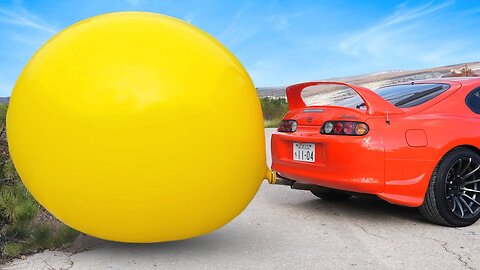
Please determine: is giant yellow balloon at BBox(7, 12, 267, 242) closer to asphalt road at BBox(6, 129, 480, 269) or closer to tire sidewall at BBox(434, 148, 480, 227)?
asphalt road at BBox(6, 129, 480, 269)

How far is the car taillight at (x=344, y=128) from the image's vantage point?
14.8ft

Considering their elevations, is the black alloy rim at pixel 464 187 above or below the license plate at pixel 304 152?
below

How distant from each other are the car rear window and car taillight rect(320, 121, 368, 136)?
0.39 metres

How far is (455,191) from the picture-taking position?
485 centimetres

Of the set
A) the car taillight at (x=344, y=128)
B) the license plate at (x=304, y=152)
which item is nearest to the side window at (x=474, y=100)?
the car taillight at (x=344, y=128)

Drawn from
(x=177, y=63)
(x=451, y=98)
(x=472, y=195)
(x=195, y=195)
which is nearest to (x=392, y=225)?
(x=472, y=195)

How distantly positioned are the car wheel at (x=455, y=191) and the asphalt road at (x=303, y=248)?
0.36 ft

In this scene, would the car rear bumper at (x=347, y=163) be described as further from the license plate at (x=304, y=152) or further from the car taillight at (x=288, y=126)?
the car taillight at (x=288, y=126)

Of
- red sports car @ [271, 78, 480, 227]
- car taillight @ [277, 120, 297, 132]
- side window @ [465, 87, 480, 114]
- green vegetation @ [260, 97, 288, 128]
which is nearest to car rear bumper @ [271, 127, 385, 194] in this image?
red sports car @ [271, 78, 480, 227]

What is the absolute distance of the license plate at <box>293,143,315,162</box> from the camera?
481 cm

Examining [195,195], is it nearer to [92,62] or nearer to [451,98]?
[92,62]

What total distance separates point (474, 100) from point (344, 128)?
1570 millimetres

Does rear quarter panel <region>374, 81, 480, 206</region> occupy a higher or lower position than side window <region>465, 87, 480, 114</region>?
lower

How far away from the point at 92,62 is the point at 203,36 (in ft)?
2.76
